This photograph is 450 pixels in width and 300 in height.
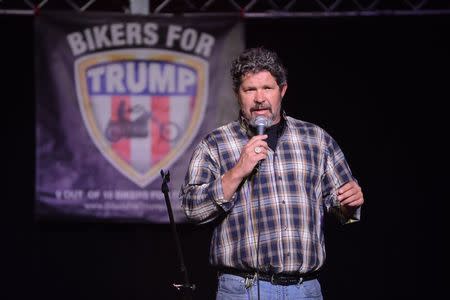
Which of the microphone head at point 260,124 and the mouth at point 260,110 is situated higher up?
the mouth at point 260,110

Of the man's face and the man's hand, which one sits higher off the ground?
the man's face

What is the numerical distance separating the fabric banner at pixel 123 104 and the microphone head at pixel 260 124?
4.65ft

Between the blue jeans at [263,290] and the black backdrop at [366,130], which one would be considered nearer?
the blue jeans at [263,290]

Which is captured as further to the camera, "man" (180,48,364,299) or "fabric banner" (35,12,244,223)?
"fabric banner" (35,12,244,223)

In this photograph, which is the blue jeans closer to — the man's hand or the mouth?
the man's hand

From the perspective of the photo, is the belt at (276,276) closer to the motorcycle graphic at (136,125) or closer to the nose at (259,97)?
the nose at (259,97)

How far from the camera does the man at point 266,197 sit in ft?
7.62

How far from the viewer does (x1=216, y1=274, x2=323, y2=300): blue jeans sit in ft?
7.62

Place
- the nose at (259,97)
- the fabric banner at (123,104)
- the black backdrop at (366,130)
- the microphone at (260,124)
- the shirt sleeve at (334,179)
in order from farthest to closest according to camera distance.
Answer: the black backdrop at (366,130)
the fabric banner at (123,104)
the shirt sleeve at (334,179)
the nose at (259,97)
the microphone at (260,124)

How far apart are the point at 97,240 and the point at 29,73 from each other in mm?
1089

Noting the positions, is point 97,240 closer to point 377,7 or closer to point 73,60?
point 73,60

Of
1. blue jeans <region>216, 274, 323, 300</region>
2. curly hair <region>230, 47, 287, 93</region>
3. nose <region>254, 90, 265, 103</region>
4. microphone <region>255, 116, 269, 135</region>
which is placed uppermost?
curly hair <region>230, 47, 287, 93</region>

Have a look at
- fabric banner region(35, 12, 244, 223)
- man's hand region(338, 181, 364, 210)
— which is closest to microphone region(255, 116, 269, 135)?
man's hand region(338, 181, 364, 210)

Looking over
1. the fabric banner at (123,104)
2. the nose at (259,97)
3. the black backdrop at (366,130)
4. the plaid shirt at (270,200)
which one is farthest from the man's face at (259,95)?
the black backdrop at (366,130)
